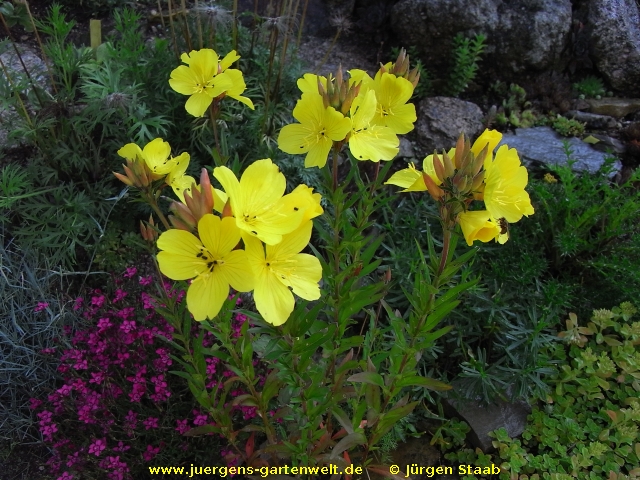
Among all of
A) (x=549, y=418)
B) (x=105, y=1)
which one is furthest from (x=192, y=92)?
(x=105, y=1)

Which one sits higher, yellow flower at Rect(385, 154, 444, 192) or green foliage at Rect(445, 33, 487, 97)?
yellow flower at Rect(385, 154, 444, 192)

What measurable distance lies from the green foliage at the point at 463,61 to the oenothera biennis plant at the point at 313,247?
2.32m

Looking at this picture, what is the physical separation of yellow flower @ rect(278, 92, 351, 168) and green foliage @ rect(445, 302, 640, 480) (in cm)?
161

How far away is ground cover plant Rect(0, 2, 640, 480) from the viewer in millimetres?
1260

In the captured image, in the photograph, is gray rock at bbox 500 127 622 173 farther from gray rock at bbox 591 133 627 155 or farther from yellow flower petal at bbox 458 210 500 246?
yellow flower petal at bbox 458 210 500 246

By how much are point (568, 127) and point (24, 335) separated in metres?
3.75

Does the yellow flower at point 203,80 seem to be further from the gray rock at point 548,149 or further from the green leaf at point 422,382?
the gray rock at point 548,149

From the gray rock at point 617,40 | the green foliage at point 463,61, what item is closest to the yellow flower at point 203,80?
the green foliage at point 463,61

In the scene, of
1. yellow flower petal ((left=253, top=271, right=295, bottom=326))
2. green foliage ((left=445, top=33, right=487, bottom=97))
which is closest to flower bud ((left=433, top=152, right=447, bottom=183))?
yellow flower petal ((left=253, top=271, right=295, bottom=326))

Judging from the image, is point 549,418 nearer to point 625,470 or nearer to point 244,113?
point 625,470

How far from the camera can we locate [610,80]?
4.18 meters

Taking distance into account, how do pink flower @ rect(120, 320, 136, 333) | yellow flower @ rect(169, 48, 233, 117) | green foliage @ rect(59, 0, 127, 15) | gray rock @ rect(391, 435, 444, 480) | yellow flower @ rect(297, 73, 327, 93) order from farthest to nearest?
green foliage @ rect(59, 0, 127, 15)
gray rock @ rect(391, 435, 444, 480)
pink flower @ rect(120, 320, 136, 333)
yellow flower @ rect(169, 48, 233, 117)
yellow flower @ rect(297, 73, 327, 93)

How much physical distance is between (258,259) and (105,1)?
3767 mm

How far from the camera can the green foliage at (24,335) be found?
241 cm
